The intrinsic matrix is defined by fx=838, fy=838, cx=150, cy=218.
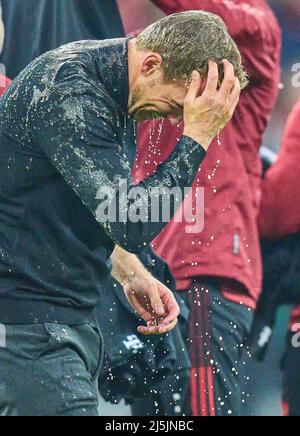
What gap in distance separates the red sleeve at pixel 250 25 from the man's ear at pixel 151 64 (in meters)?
0.68

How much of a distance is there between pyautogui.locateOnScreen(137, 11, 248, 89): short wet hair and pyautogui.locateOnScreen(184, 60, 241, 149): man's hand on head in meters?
0.02

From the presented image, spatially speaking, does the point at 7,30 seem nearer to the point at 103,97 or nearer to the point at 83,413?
the point at 103,97

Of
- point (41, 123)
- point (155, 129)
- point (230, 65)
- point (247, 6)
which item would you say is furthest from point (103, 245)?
point (247, 6)

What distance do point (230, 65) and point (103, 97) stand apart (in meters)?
0.19

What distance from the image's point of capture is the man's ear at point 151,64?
1270 mm

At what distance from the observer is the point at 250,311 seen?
→ 1.97 metres

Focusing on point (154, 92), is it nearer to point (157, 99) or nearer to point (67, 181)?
point (157, 99)

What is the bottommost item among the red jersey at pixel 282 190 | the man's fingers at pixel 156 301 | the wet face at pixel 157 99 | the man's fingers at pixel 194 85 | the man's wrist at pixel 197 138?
the red jersey at pixel 282 190

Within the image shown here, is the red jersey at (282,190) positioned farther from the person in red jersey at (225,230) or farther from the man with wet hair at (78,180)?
the man with wet hair at (78,180)

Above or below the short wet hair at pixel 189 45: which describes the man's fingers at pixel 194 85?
below

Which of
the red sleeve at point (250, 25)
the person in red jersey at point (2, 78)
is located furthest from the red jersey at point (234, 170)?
the person in red jersey at point (2, 78)

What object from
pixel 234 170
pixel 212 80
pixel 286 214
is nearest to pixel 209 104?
pixel 212 80

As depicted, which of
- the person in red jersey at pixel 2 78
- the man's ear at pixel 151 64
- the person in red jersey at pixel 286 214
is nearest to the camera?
the man's ear at pixel 151 64

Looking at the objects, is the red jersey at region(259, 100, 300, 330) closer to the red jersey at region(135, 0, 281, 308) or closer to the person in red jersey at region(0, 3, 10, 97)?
the red jersey at region(135, 0, 281, 308)
